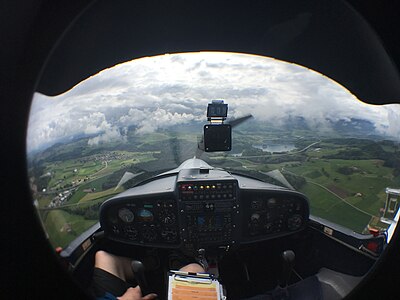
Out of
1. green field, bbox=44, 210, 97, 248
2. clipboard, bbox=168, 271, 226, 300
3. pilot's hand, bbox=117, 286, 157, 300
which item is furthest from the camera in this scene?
pilot's hand, bbox=117, 286, 157, 300

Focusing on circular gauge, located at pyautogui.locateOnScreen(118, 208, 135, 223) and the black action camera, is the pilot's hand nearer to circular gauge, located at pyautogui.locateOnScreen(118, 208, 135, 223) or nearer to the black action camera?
circular gauge, located at pyautogui.locateOnScreen(118, 208, 135, 223)

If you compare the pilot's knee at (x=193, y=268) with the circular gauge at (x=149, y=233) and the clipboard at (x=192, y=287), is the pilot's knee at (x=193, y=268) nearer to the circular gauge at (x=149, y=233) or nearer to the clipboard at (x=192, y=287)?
the clipboard at (x=192, y=287)

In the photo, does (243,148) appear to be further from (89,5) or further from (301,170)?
(89,5)

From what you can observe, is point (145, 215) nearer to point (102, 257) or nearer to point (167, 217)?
point (167, 217)

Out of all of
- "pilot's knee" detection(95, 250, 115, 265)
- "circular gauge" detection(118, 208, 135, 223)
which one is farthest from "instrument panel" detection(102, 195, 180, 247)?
"pilot's knee" detection(95, 250, 115, 265)

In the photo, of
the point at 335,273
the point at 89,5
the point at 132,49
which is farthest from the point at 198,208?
the point at 89,5

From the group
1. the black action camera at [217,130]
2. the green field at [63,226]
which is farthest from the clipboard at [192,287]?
the black action camera at [217,130]
